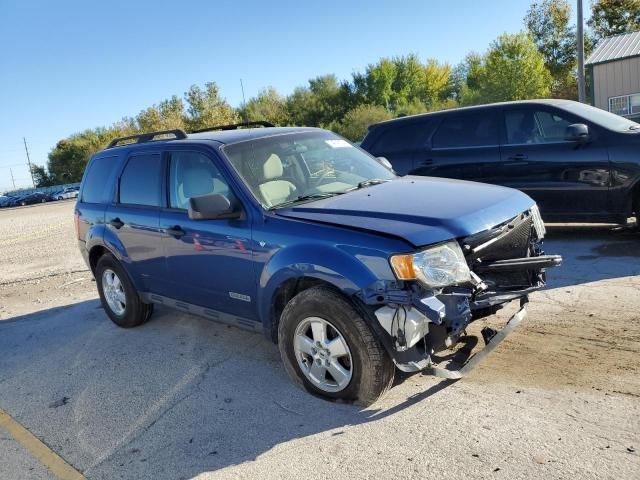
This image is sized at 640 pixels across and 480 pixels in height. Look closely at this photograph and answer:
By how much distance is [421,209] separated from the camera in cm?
365

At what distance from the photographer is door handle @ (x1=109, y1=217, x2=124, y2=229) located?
18.1ft

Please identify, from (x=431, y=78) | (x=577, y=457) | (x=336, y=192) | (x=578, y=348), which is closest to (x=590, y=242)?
(x=578, y=348)

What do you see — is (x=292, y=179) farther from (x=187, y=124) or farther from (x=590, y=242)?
(x=187, y=124)

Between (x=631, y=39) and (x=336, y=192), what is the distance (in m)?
31.6

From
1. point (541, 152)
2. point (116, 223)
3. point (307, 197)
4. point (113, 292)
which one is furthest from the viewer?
point (541, 152)

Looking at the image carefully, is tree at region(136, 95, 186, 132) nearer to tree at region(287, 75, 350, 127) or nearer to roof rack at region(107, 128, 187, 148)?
tree at region(287, 75, 350, 127)

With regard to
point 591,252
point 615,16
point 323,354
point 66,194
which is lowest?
point 66,194

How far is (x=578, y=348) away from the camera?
410 cm

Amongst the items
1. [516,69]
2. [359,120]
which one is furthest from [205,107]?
[516,69]

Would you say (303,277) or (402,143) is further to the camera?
(402,143)

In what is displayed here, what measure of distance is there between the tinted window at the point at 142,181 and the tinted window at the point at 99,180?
1.05ft

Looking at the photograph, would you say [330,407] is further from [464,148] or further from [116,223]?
[464,148]

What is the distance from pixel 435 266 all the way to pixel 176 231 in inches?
94.6

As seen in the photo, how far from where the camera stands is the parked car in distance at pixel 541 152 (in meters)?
6.75
